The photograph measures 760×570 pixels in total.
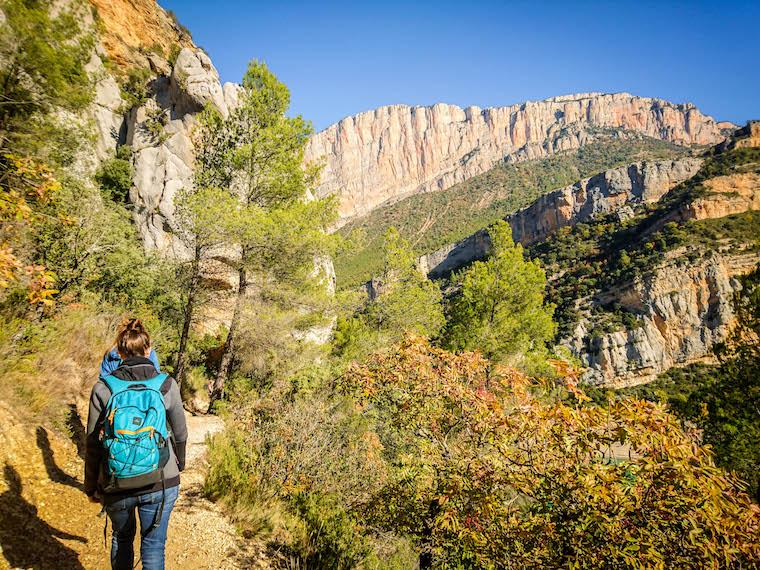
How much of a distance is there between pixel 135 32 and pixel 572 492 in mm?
30917

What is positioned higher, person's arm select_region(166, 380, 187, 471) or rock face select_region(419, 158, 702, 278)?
rock face select_region(419, 158, 702, 278)

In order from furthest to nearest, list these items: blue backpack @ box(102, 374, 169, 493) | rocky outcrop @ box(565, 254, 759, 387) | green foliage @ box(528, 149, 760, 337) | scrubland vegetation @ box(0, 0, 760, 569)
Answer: green foliage @ box(528, 149, 760, 337), rocky outcrop @ box(565, 254, 759, 387), scrubland vegetation @ box(0, 0, 760, 569), blue backpack @ box(102, 374, 169, 493)

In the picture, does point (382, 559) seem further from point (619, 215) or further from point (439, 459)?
point (619, 215)

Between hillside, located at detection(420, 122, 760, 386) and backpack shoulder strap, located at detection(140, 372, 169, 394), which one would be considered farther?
hillside, located at detection(420, 122, 760, 386)

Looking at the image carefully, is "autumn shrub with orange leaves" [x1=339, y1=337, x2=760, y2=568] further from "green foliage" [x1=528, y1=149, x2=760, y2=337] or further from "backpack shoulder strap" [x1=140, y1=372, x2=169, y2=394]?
"green foliage" [x1=528, y1=149, x2=760, y2=337]

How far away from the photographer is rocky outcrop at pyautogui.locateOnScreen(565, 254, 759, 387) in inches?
2066

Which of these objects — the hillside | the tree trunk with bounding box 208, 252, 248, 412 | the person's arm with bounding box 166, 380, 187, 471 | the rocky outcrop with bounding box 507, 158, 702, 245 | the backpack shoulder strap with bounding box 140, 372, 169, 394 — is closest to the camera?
the backpack shoulder strap with bounding box 140, 372, 169, 394

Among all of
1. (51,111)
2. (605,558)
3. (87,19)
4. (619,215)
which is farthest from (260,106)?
(619,215)

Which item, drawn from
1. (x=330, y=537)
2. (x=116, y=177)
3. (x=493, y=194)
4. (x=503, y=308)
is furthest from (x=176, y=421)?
(x=493, y=194)

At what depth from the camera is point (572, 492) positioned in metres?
2.58


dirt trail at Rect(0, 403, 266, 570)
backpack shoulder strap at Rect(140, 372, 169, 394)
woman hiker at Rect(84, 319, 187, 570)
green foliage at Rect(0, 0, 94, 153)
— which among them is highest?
green foliage at Rect(0, 0, 94, 153)

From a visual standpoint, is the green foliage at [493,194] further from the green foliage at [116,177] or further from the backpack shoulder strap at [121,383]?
the backpack shoulder strap at [121,383]

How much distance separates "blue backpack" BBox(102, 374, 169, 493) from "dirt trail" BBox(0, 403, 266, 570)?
3.85ft

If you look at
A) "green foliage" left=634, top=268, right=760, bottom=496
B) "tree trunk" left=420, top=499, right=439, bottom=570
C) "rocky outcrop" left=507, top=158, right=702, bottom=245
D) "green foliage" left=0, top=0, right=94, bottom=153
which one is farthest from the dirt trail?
"rocky outcrop" left=507, top=158, right=702, bottom=245
